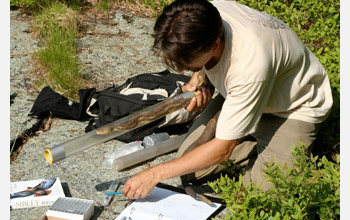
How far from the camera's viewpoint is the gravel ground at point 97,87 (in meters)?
3.80

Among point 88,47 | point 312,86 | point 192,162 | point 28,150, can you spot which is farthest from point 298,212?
point 88,47

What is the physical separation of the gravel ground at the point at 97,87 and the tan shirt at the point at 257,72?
0.89 meters

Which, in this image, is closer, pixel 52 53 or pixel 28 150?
pixel 28 150

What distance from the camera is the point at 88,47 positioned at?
5.63m

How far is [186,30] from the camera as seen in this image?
9.29 ft

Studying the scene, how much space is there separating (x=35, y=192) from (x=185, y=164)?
1.03m

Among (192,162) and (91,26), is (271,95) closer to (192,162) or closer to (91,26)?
(192,162)

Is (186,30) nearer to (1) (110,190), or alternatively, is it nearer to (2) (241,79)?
(2) (241,79)

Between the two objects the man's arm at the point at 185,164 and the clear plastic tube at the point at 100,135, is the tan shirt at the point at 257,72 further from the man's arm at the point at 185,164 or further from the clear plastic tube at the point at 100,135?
the clear plastic tube at the point at 100,135

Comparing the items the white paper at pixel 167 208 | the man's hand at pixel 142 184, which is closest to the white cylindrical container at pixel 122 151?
the white paper at pixel 167 208

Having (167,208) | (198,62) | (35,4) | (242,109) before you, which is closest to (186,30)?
(198,62)

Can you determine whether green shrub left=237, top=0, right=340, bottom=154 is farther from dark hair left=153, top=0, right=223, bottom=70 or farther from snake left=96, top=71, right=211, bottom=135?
dark hair left=153, top=0, right=223, bottom=70

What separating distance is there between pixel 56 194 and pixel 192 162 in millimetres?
942

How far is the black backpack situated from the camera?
→ 4.21 meters
